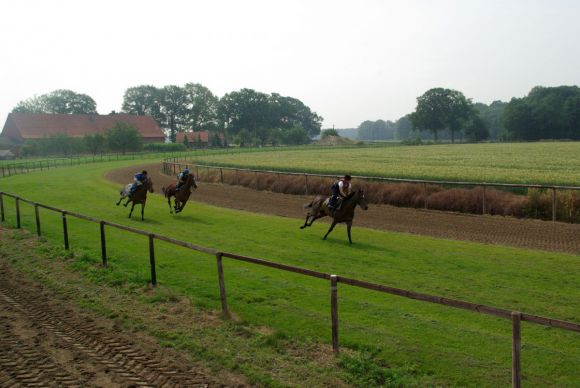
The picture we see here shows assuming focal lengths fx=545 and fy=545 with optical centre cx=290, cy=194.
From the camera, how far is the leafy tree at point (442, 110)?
481 ft

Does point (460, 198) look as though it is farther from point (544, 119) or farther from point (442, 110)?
point (442, 110)

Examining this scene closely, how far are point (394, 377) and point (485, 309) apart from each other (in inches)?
59.9

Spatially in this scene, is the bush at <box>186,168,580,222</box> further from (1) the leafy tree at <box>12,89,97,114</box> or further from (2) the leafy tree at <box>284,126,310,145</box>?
(1) the leafy tree at <box>12,89,97,114</box>

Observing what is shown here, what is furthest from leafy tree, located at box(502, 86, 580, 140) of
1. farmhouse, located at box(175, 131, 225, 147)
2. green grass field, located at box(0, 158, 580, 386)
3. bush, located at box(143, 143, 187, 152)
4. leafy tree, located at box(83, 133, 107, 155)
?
green grass field, located at box(0, 158, 580, 386)

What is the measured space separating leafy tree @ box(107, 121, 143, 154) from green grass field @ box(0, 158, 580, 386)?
7378 centimetres

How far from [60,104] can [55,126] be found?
43642 millimetres

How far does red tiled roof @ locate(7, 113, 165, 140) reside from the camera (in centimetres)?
10319

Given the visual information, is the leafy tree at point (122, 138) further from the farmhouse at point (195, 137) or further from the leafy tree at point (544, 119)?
the leafy tree at point (544, 119)

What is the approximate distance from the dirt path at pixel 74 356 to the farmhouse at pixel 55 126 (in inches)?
3540

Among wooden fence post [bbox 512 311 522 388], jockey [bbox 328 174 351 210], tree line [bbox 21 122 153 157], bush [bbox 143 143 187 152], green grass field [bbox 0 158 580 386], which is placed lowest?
green grass field [bbox 0 158 580 386]

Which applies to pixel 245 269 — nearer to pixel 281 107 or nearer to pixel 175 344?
pixel 175 344

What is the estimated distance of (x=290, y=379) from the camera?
6699mm

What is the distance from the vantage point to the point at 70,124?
110250 mm

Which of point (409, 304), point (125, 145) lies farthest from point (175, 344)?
point (125, 145)
